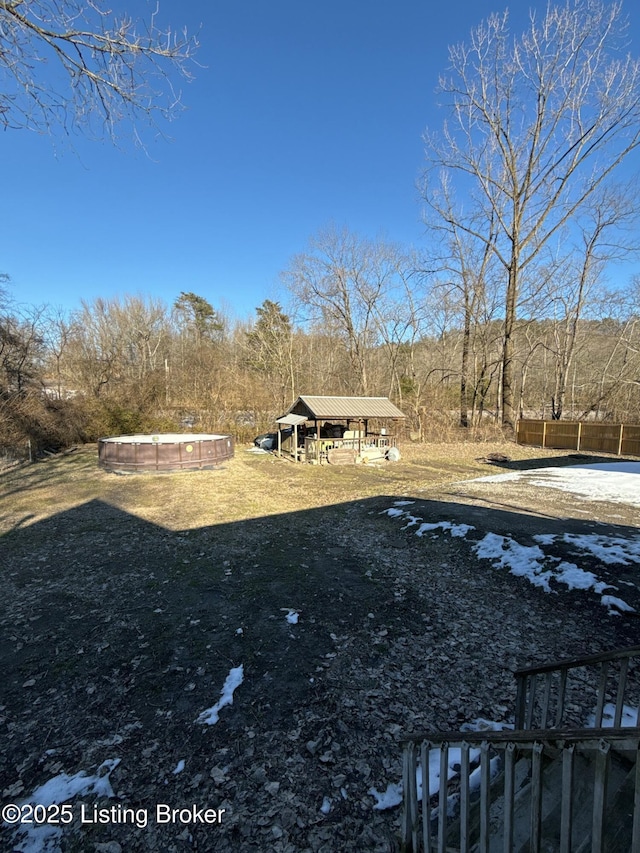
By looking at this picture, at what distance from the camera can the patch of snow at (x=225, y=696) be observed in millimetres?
2971

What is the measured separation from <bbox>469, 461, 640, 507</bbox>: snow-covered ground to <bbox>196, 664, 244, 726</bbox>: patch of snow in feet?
31.3

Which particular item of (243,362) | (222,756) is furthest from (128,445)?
(243,362)

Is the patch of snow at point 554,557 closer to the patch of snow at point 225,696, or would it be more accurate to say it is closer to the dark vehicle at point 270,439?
the patch of snow at point 225,696

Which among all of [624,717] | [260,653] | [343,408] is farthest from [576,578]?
[343,408]

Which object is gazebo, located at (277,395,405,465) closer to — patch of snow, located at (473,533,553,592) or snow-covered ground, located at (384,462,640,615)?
snow-covered ground, located at (384,462,640,615)

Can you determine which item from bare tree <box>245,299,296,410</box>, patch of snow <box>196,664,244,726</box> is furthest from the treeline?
patch of snow <box>196,664,244,726</box>

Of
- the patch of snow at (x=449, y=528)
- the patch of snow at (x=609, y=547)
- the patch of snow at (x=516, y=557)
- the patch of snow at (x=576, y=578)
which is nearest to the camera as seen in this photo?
the patch of snow at (x=576, y=578)

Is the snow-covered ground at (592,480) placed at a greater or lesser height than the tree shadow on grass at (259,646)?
greater

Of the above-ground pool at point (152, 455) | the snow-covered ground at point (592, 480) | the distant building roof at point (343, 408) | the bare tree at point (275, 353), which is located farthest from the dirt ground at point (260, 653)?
the bare tree at point (275, 353)

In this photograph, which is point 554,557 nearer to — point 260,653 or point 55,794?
point 260,653

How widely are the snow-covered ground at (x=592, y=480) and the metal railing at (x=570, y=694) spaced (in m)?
7.29

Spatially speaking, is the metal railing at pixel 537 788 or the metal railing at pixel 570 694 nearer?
the metal railing at pixel 537 788

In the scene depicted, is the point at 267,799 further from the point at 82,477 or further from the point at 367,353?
the point at 367,353

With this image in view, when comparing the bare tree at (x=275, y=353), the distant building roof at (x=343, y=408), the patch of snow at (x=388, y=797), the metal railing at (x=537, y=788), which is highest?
the bare tree at (x=275, y=353)
